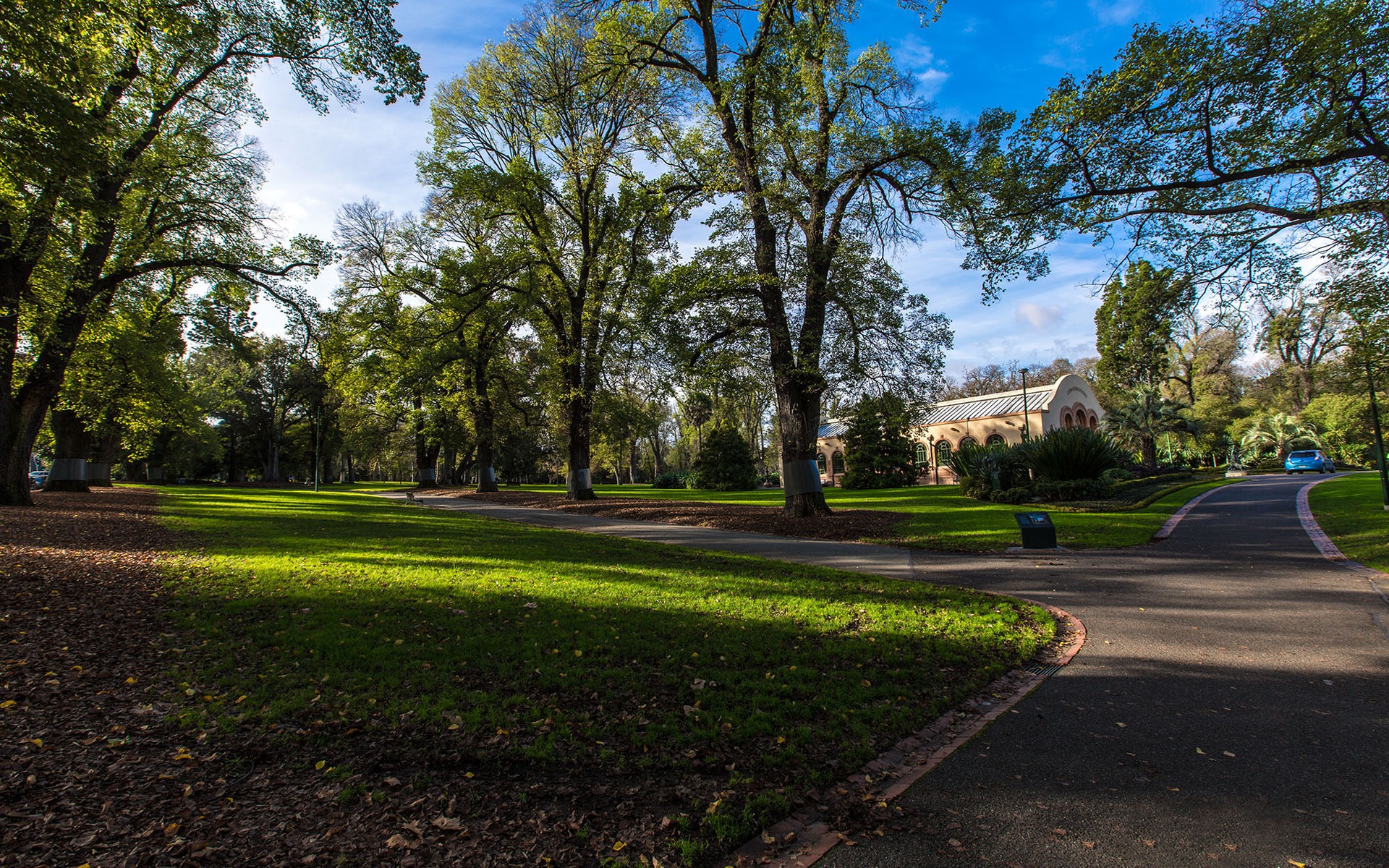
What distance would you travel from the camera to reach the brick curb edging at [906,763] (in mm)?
2682

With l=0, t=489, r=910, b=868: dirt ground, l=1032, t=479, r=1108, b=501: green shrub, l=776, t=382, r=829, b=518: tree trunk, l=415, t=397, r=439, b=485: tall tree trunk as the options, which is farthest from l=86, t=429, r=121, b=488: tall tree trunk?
l=1032, t=479, r=1108, b=501: green shrub

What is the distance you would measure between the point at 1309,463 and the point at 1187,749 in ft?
157

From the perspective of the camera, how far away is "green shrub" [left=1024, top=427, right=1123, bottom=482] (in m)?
19.2

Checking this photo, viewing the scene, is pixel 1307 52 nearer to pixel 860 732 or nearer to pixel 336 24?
pixel 860 732

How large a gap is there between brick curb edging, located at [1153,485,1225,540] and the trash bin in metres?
2.67

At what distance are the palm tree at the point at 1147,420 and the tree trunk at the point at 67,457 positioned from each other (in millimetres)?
53159

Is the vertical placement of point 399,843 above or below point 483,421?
below

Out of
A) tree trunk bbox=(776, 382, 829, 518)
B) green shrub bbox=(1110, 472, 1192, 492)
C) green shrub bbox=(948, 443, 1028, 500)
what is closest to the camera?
tree trunk bbox=(776, 382, 829, 518)

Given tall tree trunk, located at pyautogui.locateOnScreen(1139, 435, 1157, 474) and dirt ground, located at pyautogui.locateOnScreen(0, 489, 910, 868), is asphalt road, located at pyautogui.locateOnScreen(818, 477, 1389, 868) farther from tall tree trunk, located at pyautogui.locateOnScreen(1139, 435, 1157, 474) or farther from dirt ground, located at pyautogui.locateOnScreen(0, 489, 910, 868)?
tall tree trunk, located at pyautogui.locateOnScreen(1139, 435, 1157, 474)

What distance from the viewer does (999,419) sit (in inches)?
1718

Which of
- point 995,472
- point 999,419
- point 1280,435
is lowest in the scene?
point 995,472

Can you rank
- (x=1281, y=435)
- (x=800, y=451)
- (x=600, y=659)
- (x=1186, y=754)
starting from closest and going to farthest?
(x=1186, y=754)
(x=600, y=659)
(x=800, y=451)
(x=1281, y=435)

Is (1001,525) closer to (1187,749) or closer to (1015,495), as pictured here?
(1015,495)

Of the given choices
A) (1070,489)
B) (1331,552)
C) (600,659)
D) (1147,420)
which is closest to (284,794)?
(600,659)
